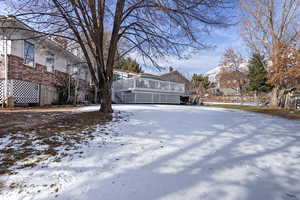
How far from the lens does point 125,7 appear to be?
6.75 m

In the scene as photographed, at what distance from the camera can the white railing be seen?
53.3 ft

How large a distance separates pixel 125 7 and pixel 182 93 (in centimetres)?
1609

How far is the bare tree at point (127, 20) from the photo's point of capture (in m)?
5.42

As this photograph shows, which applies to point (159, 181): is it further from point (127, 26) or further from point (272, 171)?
point (127, 26)

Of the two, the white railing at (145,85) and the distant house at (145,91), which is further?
the distant house at (145,91)

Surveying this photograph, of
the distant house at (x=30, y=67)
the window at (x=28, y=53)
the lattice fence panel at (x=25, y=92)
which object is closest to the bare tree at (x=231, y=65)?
the distant house at (x=30, y=67)

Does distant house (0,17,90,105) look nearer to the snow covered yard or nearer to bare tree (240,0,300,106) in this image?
the snow covered yard

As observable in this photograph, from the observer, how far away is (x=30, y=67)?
32.1 feet

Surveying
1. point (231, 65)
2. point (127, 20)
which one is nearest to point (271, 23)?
point (231, 65)

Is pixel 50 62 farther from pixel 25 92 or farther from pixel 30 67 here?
pixel 25 92

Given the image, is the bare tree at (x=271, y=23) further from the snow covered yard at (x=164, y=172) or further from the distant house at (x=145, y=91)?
the snow covered yard at (x=164, y=172)

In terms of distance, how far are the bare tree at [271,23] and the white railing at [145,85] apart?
10116 millimetres

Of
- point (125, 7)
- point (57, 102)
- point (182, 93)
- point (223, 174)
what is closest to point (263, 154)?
point (223, 174)

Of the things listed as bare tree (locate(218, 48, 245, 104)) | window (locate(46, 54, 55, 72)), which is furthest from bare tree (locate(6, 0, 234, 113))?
bare tree (locate(218, 48, 245, 104))
